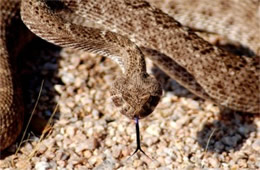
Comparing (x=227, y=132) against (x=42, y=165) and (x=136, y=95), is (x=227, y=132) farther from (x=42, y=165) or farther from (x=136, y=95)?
(x=42, y=165)

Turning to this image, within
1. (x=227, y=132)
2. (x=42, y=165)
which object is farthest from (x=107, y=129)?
(x=227, y=132)

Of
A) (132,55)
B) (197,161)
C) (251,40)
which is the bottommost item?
(197,161)

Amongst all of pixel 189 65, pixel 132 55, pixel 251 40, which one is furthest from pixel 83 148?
pixel 251 40

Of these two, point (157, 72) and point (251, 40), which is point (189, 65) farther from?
point (251, 40)

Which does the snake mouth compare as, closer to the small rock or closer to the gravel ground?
the gravel ground

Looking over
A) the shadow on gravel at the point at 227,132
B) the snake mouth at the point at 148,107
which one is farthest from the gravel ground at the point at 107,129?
the snake mouth at the point at 148,107
